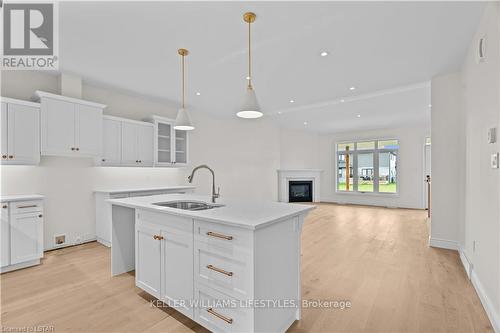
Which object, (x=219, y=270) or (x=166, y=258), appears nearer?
(x=219, y=270)

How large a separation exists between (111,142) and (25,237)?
1709 millimetres

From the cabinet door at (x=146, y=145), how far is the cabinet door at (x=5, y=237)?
1.88 m

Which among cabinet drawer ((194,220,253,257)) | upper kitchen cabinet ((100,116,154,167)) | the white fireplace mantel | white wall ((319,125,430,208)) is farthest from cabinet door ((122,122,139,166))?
white wall ((319,125,430,208))

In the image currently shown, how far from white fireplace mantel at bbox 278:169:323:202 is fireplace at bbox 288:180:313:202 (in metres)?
0.15

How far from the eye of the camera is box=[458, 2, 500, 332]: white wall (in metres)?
1.88

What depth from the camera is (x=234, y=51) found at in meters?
2.97

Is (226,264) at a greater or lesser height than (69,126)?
lesser

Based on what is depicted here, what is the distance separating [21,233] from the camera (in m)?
2.88

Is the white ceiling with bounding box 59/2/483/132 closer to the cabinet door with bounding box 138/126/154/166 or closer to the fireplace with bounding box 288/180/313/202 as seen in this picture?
the cabinet door with bounding box 138/126/154/166

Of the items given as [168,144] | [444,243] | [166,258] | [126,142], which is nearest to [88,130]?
[126,142]

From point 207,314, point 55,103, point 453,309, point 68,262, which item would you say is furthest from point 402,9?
point 68,262

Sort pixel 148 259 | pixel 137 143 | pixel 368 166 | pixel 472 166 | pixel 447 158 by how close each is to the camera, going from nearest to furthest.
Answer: pixel 148 259 < pixel 472 166 < pixel 447 158 < pixel 137 143 < pixel 368 166

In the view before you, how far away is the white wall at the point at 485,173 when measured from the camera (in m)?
1.88

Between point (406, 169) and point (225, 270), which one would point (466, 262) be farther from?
point (406, 169)
